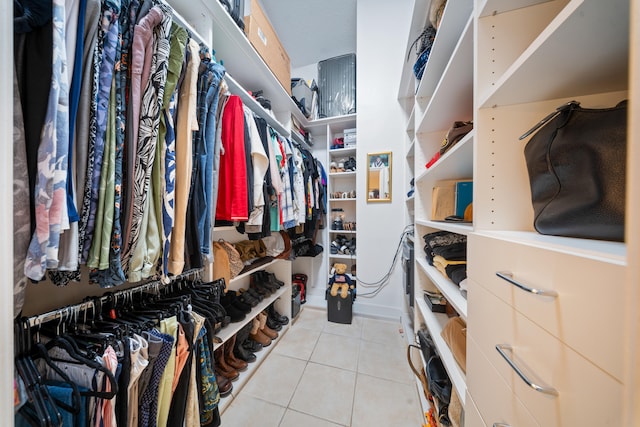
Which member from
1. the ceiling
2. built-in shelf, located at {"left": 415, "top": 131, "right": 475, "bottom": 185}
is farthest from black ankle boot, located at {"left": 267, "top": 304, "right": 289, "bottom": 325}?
the ceiling

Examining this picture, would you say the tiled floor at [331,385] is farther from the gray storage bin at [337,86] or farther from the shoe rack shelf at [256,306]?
the gray storage bin at [337,86]

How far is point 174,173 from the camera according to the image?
0.66 m

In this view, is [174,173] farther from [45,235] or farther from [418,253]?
[418,253]

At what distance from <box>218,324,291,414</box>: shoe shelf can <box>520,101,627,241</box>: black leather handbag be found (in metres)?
1.62

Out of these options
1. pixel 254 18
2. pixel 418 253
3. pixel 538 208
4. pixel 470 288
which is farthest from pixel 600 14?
pixel 254 18

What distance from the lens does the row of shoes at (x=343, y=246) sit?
2346mm

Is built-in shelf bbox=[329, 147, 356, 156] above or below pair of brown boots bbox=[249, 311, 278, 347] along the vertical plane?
above

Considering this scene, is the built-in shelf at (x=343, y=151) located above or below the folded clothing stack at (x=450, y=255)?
above

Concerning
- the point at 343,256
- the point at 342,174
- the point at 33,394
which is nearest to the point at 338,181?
the point at 342,174

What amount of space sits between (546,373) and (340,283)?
6.04ft

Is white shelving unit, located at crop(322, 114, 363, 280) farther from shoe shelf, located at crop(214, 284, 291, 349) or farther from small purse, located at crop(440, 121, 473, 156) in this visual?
small purse, located at crop(440, 121, 473, 156)

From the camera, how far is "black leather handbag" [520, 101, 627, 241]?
1.17 ft

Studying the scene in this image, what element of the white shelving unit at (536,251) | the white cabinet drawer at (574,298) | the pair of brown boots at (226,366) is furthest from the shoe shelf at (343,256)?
the white cabinet drawer at (574,298)

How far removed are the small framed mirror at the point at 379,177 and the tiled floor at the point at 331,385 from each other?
1291mm
